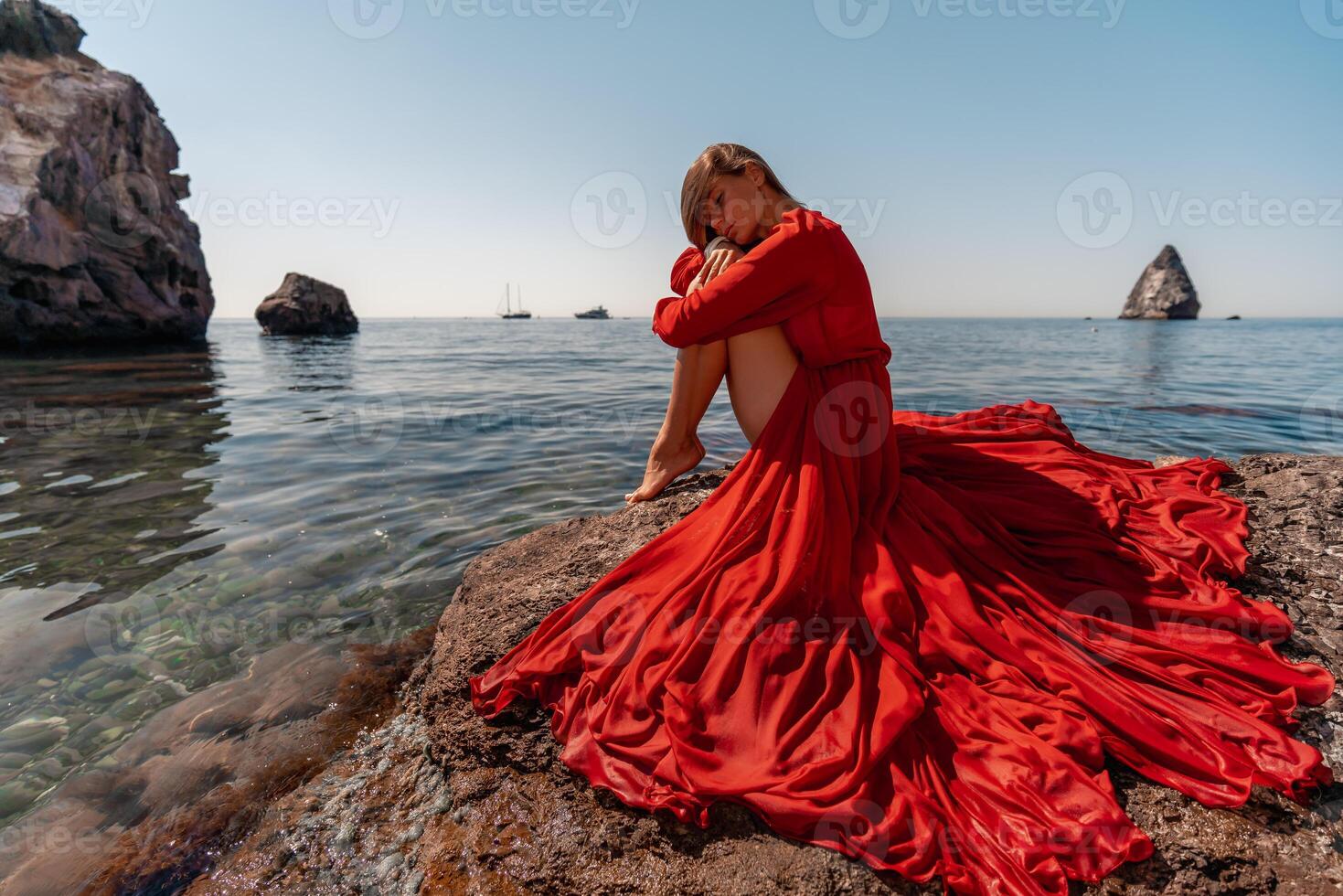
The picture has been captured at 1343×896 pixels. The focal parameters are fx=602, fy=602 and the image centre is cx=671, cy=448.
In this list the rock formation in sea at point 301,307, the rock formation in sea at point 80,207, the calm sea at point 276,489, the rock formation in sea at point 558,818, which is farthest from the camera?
the rock formation in sea at point 301,307

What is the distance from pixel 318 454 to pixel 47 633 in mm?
4420

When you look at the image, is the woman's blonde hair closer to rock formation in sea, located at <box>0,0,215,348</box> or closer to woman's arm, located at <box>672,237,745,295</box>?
woman's arm, located at <box>672,237,745,295</box>

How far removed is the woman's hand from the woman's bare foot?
3.29 feet

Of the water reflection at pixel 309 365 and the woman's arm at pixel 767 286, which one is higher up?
the woman's arm at pixel 767 286

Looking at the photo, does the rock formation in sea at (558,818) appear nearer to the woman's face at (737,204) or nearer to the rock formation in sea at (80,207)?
the woman's face at (737,204)

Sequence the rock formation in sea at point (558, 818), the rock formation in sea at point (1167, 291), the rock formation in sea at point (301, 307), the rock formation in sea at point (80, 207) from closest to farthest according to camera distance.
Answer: the rock formation in sea at point (558, 818) → the rock formation in sea at point (80, 207) → the rock formation in sea at point (301, 307) → the rock formation in sea at point (1167, 291)

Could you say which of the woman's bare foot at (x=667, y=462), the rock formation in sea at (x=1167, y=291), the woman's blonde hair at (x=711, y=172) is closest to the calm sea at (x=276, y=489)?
the woman's bare foot at (x=667, y=462)

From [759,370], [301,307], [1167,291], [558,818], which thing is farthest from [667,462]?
[1167,291]

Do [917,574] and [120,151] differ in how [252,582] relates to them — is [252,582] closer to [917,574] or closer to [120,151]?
[917,574]

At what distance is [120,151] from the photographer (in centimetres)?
2703

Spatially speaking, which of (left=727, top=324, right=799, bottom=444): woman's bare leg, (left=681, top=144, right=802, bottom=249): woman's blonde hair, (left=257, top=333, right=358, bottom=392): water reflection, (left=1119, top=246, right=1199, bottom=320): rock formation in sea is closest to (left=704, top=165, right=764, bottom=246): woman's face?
(left=681, top=144, right=802, bottom=249): woman's blonde hair

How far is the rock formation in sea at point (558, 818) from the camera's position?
63.6 inches

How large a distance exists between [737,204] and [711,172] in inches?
7.4

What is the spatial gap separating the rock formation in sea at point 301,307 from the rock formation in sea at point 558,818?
143 feet
